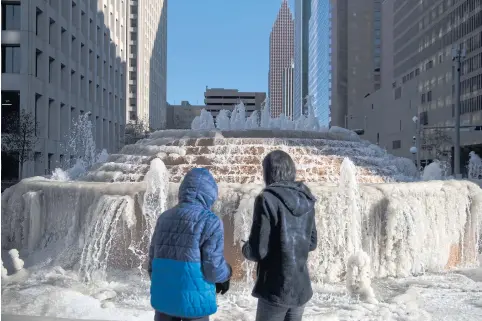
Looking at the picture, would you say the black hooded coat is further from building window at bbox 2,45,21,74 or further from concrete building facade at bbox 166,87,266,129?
concrete building facade at bbox 166,87,266,129

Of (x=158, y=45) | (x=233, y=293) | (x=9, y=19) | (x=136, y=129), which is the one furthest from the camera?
(x=158, y=45)

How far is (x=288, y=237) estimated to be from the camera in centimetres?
313

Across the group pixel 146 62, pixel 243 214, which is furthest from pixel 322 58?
pixel 243 214

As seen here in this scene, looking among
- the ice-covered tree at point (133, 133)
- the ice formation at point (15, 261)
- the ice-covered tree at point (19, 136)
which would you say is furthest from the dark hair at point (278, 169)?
the ice-covered tree at point (133, 133)

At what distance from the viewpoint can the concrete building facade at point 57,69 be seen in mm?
32375

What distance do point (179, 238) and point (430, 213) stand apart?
6552mm

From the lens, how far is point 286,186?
3207 millimetres

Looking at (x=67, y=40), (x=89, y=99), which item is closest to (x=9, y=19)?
(x=67, y=40)

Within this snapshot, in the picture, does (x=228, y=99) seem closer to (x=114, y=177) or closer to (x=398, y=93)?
(x=398, y=93)

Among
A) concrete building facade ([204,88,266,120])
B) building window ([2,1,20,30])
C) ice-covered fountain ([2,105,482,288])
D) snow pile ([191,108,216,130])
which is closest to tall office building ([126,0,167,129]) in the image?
concrete building facade ([204,88,266,120])

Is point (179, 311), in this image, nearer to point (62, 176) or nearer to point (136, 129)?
point (62, 176)

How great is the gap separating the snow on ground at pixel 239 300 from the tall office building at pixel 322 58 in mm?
115283

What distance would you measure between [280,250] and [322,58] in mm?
151490

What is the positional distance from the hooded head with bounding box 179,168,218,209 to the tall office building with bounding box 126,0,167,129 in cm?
7874
